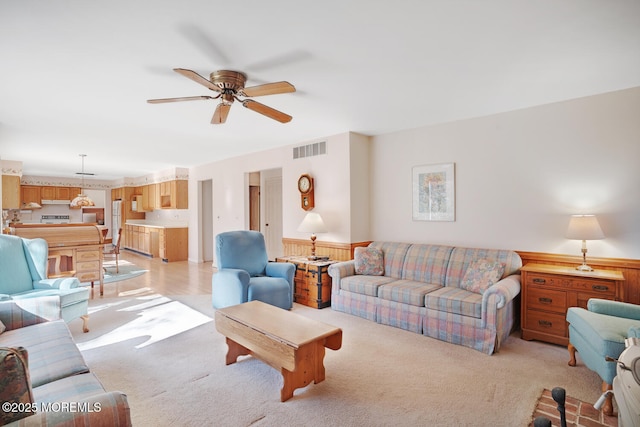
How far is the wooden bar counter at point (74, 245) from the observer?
4.52 meters

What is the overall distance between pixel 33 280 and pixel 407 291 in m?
4.04

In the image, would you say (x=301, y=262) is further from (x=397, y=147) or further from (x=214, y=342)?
(x=397, y=147)

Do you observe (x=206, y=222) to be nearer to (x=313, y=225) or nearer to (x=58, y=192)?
(x=313, y=225)

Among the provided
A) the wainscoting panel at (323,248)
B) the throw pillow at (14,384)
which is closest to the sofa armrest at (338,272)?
the wainscoting panel at (323,248)

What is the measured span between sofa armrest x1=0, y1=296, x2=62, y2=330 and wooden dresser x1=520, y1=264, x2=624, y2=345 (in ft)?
14.0

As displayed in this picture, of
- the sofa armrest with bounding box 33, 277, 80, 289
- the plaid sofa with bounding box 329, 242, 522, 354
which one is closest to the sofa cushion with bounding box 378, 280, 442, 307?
the plaid sofa with bounding box 329, 242, 522, 354

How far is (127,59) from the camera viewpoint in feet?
8.04

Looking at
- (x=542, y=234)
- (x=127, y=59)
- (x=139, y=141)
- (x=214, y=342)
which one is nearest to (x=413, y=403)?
(x=214, y=342)

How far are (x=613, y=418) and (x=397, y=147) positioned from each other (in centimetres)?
359

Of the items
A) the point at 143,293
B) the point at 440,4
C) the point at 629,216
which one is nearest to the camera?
the point at 440,4

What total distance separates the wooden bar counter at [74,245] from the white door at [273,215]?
3.28m

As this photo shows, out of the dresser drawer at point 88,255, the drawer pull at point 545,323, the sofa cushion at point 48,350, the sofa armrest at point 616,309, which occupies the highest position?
the dresser drawer at point 88,255

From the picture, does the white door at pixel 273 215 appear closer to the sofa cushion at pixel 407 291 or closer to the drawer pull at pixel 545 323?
the sofa cushion at pixel 407 291

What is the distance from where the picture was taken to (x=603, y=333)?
214 centimetres
